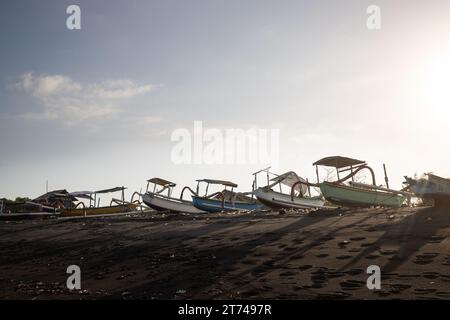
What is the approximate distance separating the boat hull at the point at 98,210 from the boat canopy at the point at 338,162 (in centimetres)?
2533

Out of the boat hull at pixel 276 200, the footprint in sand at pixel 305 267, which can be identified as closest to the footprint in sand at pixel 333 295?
the footprint in sand at pixel 305 267

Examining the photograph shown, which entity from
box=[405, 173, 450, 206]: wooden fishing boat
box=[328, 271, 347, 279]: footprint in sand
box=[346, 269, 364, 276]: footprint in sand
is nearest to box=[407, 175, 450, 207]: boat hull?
box=[405, 173, 450, 206]: wooden fishing boat

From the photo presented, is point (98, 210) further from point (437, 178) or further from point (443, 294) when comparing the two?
point (443, 294)

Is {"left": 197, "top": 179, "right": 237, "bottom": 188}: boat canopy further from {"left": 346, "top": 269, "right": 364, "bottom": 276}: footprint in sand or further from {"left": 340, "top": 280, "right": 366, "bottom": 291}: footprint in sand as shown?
{"left": 340, "top": 280, "right": 366, "bottom": 291}: footprint in sand

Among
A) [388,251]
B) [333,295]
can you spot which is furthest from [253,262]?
[388,251]

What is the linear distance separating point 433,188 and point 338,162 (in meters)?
10.6

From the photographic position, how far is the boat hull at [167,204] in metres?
41.1

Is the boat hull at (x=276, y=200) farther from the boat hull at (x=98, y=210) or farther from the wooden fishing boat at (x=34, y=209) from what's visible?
the wooden fishing boat at (x=34, y=209)
